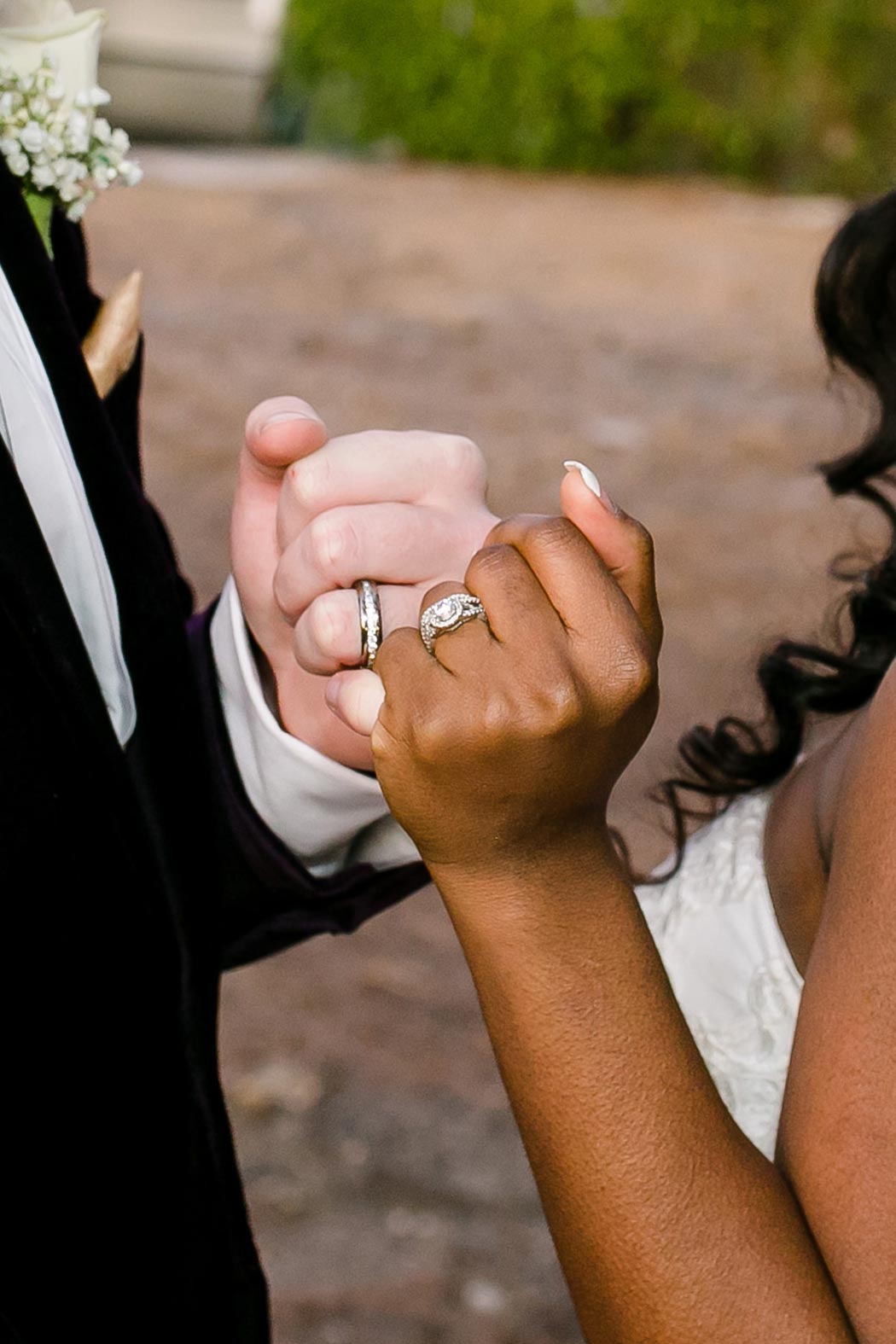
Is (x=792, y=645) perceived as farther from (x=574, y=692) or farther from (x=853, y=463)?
(x=574, y=692)

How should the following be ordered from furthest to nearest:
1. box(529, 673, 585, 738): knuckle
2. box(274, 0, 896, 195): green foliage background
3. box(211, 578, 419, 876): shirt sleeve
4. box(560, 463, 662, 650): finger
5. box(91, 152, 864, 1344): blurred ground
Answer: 1. box(274, 0, 896, 195): green foliage background
2. box(91, 152, 864, 1344): blurred ground
3. box(211, 578, 419, 876): shirt sleeve
4. box(560, 463, 662, 650): finger
5. box(529, 673, 585, 738): knuckle

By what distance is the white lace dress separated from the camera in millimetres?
1882

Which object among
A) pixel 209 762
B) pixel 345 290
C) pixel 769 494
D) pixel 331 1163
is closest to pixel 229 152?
pixel 345 290

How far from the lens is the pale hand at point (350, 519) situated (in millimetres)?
1332

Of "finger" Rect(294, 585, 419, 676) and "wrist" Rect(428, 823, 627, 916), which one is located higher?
"finger" Rect(294, 585, 419, 676)

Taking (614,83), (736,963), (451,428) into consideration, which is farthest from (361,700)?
(614,83)

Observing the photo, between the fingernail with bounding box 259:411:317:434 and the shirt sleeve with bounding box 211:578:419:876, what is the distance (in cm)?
26

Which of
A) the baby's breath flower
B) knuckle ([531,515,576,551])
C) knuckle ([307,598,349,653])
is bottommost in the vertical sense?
knuckle ([307,598,349,653])

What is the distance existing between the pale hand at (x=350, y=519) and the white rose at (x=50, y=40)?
Result: 374mm

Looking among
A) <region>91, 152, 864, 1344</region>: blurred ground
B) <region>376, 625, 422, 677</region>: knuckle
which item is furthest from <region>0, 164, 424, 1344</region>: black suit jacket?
<region>91, 152, 864, 1344</region>: blurred ground

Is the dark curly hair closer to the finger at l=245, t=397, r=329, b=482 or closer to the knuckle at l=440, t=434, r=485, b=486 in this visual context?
the knuckle at l=440, t=434, r=485, b=486

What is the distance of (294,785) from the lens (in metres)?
1.56

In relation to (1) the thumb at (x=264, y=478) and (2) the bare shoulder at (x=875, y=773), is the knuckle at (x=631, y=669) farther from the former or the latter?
(1) the thumb at (x=264, y=478)

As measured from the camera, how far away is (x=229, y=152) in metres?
12.5
